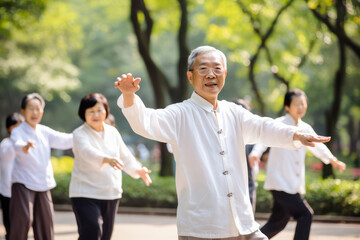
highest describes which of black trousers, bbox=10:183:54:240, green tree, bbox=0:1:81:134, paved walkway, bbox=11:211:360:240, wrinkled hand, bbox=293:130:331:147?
green tree, bbox=0:1:81:134

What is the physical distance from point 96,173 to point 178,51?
35.0 feet

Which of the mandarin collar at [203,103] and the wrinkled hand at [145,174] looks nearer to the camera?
the mandarin collar at [203,103]

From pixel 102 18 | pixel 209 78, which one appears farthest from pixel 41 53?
pixel 209 78

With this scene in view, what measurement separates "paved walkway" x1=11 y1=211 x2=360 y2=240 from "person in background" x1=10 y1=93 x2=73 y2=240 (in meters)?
2.72

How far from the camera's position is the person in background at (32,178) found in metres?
6.82

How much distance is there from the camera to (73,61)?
123ft

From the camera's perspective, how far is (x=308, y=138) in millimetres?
3783

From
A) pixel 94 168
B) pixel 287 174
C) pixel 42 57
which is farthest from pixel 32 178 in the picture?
pixel 42 57

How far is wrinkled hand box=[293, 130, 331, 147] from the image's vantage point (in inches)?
148

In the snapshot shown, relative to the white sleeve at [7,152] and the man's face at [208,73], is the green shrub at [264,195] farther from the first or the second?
the man's face at [208,73]

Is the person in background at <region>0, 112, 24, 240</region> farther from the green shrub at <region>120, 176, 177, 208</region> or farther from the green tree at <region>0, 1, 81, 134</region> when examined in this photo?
the green tree at <region>0, 1, 81, 134</region>

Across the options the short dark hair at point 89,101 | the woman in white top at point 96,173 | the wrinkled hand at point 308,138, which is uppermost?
the short dark hair at point 89,101

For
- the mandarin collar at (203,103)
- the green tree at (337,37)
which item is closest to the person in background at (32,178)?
the mandarin collar at (203,103)

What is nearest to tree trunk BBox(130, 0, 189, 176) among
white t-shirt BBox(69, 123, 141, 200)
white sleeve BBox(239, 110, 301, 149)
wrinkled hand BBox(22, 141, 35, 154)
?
wrinkled hand BBox(22, 141, 35, 154)
